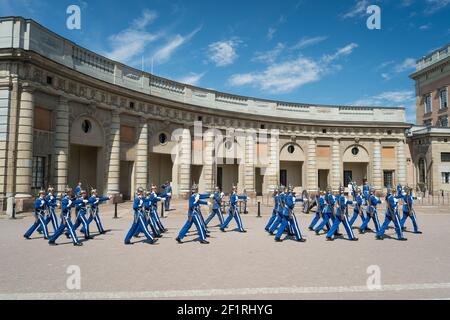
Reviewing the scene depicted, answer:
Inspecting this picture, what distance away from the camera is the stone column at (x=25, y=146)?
15805 mm

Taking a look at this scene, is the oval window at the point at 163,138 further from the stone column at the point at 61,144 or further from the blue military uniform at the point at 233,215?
the blue military uniform at the point at 233,215

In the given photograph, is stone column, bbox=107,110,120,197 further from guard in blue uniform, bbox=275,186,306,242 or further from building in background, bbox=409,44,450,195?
building in background, bbox=409,44,450,195

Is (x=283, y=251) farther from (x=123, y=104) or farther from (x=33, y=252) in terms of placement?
(x=123, y=104)

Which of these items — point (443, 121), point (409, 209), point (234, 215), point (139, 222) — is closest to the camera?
point (139, 222)

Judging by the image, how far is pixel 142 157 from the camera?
2288 cm

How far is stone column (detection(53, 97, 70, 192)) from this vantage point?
17.7 metres

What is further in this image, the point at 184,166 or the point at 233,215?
the point at 184,166

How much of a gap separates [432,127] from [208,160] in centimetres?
2438

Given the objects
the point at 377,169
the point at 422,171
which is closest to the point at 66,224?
the point at 377,169

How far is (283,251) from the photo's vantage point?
8867mm

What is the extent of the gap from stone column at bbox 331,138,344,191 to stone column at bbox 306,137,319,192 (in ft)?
5.50

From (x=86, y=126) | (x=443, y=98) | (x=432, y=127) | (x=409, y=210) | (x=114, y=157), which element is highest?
(x=443, y=98)

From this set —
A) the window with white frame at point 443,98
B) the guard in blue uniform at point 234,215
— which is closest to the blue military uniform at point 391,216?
the guard in blue uniform at point 234,215

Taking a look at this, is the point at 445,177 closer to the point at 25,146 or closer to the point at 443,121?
the point at 443,121
